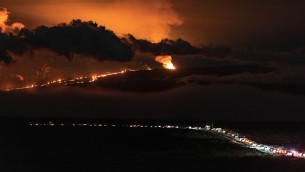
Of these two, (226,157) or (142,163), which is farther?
(226,157)

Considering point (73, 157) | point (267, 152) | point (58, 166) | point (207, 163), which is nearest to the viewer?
point (58, 166)

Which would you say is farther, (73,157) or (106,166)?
(73,157)

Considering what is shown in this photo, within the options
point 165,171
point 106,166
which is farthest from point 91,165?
point 165,171

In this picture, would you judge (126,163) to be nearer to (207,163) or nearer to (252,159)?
(207,163)

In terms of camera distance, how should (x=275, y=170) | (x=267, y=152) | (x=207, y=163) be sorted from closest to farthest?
(x=275, y=170)
(x=207, y=163)
(x=267, y=152)

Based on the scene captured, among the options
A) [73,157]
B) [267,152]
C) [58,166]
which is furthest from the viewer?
[267,152]

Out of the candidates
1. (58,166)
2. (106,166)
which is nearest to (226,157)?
(106,166)

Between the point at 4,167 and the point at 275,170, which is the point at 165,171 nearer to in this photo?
the point at 275,170

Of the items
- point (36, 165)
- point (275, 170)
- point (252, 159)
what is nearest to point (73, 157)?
point (36, 165)

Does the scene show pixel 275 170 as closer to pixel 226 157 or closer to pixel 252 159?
pixel 252 159

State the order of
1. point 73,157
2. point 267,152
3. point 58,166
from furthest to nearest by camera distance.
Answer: point 267,152 → point 73,157 → point 58,166
